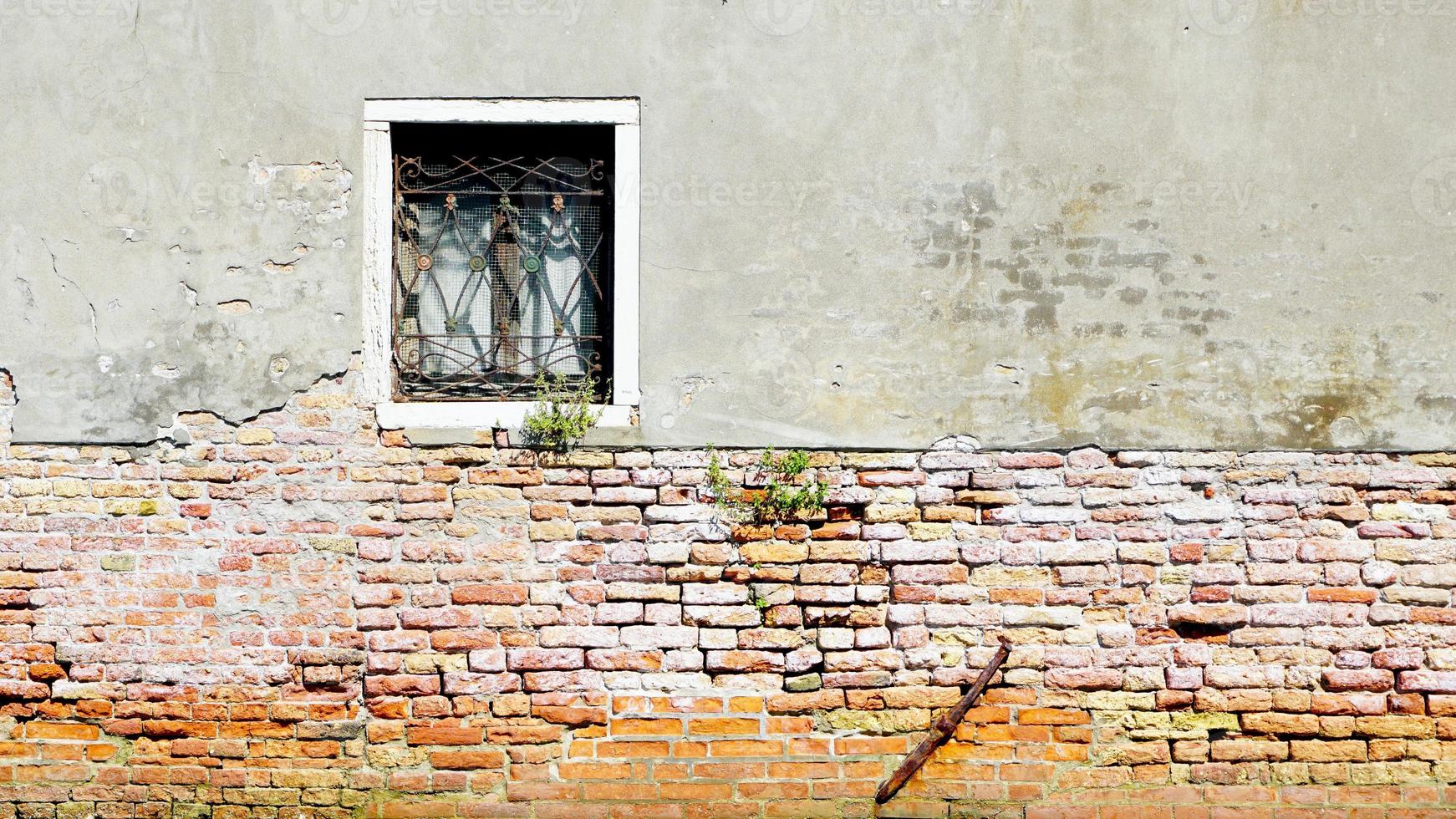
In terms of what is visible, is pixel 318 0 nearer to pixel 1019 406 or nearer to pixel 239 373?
pixel 239 373

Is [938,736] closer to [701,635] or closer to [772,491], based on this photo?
[701,635]

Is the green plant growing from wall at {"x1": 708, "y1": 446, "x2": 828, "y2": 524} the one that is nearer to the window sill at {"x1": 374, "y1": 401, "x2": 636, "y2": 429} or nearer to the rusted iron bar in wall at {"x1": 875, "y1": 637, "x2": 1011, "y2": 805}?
the window sill at {"x1": 374, "y1": 401, "x2": 636, "y2": 429}

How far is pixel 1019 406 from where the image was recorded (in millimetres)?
2984

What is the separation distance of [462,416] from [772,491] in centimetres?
114

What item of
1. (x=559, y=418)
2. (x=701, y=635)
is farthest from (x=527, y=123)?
(x=701, y=635)

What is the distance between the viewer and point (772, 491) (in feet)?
9.76

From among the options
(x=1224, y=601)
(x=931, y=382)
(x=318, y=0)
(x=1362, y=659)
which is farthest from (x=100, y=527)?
Answer: (x=1362, y=659)

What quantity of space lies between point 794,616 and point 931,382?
3.15ft

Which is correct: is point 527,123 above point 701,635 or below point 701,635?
above

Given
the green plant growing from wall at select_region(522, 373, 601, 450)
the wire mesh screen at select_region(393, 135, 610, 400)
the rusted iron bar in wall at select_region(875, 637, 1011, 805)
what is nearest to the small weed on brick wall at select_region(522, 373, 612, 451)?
the green plant growing from wall at select_region(522, 373, 601, 450)

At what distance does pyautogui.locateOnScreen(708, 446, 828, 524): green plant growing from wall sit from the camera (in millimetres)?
2971

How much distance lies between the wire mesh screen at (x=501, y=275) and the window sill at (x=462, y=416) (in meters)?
0.11

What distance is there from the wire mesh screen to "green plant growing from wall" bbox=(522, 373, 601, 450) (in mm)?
139

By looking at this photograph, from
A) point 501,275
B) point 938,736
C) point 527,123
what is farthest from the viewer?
point 501,275
